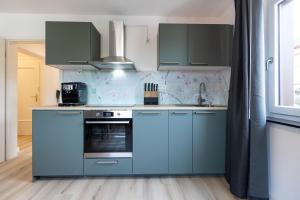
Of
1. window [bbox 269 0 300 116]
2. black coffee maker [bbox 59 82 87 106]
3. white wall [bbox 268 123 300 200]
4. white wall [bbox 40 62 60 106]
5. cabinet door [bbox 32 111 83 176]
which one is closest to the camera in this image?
white wall [bbox 268 123 300 200]

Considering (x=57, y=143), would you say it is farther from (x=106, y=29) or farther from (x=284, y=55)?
(x=284, y=55)

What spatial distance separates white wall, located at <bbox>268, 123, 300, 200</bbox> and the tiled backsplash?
132 cm

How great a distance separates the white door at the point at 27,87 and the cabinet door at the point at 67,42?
3.02 m

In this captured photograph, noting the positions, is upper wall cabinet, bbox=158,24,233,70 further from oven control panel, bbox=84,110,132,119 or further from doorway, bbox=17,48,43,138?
doorway, bbox=17,48,43,138

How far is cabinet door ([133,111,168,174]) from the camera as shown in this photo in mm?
2449

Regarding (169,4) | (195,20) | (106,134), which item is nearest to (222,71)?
(195,20)

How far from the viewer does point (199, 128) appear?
2.46 meters

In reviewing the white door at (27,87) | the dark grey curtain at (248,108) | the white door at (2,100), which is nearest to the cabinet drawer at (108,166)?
the dark grey curtain at (248,108)

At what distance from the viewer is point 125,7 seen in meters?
2.80

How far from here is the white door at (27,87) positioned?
5184 millimetres

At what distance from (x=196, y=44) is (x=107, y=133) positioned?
64.1 inches

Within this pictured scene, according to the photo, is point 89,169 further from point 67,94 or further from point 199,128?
point 199,128

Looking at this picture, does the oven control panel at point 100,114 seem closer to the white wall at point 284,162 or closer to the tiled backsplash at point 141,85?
the tiled backsplash at point 141,85

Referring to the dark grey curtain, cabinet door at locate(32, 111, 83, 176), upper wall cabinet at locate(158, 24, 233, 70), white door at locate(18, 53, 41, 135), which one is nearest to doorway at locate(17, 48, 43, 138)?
white door at locate(18, 53, 41, 135)
